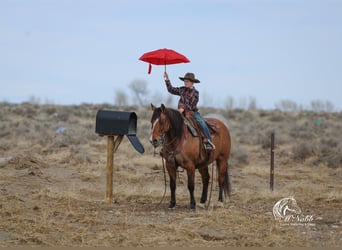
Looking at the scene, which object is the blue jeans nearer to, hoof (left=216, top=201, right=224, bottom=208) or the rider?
the rider

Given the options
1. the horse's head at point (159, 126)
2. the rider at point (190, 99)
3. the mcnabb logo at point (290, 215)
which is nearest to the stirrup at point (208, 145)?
the rider at point (190, 99)

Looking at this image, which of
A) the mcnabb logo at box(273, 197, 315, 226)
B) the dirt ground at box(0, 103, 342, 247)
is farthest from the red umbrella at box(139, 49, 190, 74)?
the mcnabb logo at box(273, 197, 315, 226)

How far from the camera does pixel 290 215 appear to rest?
35.8 ft

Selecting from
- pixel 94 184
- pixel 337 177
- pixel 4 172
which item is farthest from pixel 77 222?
pixel 337 177

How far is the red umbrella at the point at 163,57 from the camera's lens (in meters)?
12.4

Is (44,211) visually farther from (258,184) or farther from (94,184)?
(258,184)

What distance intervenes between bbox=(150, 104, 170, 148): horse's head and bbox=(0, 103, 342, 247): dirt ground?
1.39 meters

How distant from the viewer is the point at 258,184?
708 inches

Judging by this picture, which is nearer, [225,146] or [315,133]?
[225,146]

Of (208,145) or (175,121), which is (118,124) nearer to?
(175,121)

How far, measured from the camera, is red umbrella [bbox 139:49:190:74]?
12398mm

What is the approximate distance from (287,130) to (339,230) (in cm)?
2651

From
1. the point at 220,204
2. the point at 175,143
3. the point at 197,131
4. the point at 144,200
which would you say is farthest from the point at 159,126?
the point at 144,200

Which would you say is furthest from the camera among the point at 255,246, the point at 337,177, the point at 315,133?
the point at 315,133
